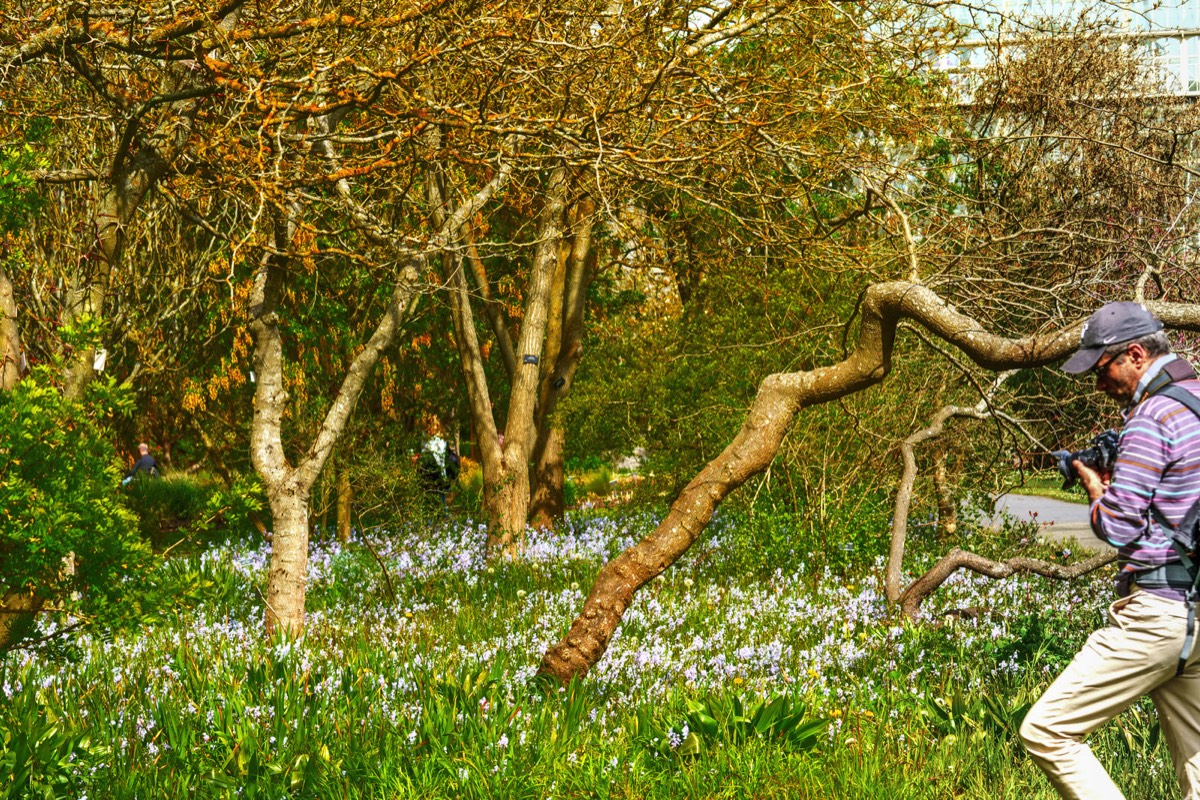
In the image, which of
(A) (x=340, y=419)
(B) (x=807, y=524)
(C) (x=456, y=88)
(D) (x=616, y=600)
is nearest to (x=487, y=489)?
(B) (x=807, y=524)

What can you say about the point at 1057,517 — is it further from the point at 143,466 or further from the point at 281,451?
the point at 143,466

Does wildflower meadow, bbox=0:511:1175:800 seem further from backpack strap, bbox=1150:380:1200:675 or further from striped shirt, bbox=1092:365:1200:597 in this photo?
striped shirt, bbox=1092:365:1200:597

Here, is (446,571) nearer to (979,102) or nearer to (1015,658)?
(1015,658)

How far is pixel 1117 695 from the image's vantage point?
12.1 feet

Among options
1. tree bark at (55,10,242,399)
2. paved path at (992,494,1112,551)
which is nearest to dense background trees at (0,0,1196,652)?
tree bark at (55,10,242,399)

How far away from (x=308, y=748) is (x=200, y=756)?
1.52 ft

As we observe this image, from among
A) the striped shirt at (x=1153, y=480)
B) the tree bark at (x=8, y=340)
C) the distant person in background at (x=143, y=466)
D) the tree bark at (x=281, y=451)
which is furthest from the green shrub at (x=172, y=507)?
the striped shirt at (x=1153, y=480)

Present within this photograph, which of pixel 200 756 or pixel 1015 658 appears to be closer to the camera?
pixel 200 756

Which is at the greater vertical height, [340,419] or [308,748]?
[340,419]

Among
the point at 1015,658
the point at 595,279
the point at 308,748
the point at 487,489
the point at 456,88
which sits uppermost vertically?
the point at 595,279

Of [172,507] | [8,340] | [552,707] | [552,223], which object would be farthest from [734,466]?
[172,507]

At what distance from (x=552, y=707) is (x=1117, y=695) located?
2785 mm

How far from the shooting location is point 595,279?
17.2 m

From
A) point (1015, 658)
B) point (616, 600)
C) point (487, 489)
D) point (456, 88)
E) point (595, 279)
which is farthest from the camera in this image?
point (595, 279)
